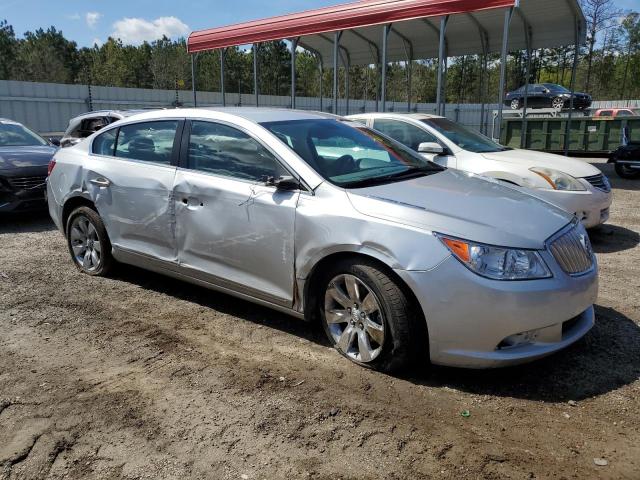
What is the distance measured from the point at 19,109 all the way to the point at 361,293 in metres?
20.8

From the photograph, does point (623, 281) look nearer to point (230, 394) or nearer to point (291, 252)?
point (291, 252)

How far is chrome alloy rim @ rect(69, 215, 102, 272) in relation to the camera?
205 inches

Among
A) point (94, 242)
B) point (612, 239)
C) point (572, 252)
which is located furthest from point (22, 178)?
point (612, 239)

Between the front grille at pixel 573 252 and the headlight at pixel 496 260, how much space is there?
21 centimetres

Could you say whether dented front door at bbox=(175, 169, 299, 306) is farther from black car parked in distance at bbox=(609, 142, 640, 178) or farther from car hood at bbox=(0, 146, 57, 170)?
black car parked in distance at bbox=(609, 142, 640, 178)

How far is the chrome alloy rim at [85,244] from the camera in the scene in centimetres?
520

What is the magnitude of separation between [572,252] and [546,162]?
407 cm

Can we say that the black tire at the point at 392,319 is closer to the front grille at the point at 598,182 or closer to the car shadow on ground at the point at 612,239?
the car shadow on ground at the point at 612,239

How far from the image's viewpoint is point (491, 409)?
2.98 metres

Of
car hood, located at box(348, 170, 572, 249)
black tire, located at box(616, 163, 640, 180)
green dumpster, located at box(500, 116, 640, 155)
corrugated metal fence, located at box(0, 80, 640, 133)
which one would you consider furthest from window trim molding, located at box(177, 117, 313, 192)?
corrugated metal fence, located at box(0, 80, 640, 133)

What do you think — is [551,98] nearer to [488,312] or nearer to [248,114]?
[248,114]

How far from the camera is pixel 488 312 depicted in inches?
115

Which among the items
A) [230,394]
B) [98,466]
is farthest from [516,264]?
[98,466]

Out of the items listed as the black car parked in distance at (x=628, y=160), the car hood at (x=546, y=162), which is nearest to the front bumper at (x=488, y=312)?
the car hood at (x=546, y=162)
